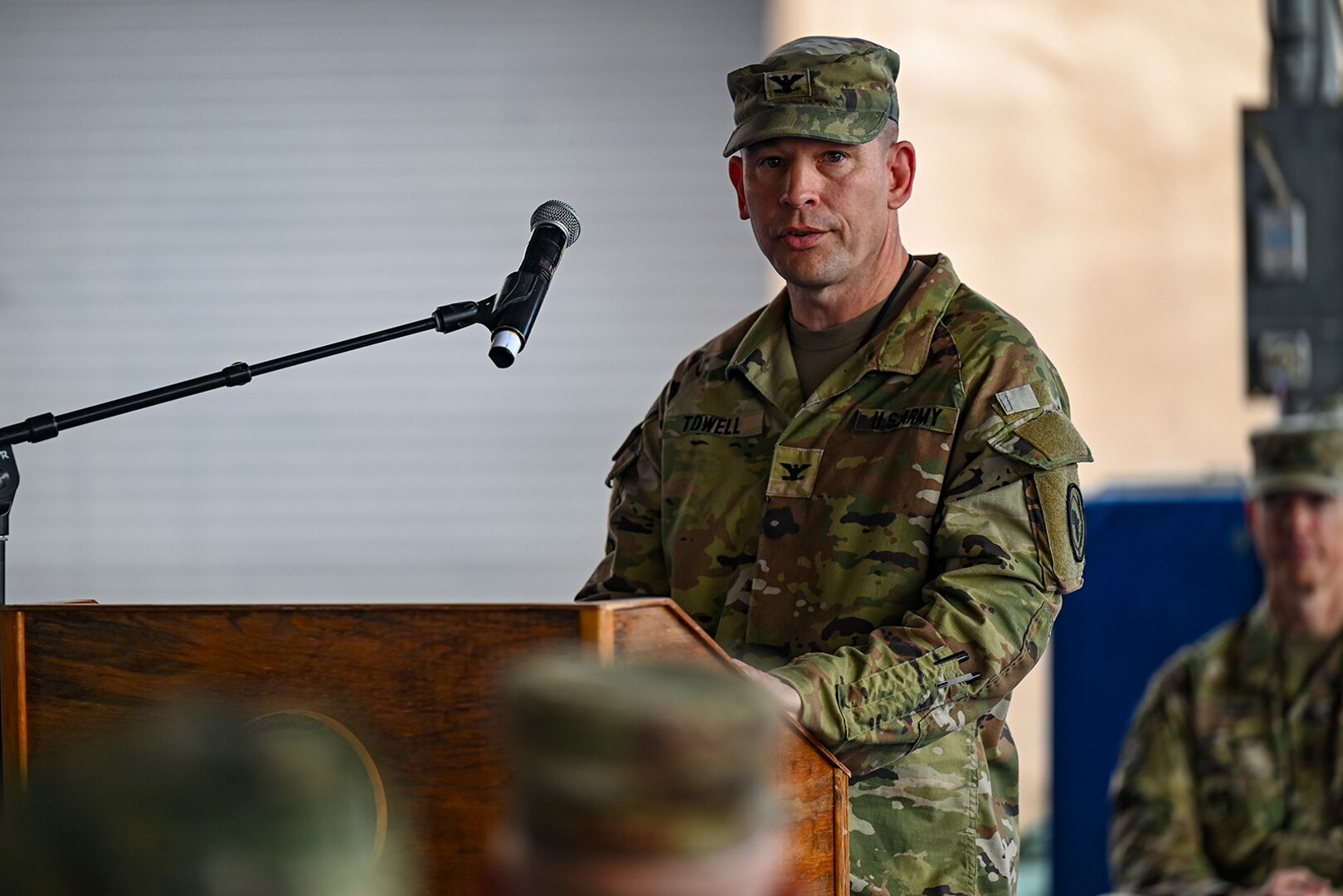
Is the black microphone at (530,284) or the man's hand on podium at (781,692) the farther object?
the black microphone at (530,284)

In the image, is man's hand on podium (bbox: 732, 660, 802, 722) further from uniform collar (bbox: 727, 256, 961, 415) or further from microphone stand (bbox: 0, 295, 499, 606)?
uniform collar (bbox: 727, 256, 961, 415)

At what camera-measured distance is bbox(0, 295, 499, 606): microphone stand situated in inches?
61.9

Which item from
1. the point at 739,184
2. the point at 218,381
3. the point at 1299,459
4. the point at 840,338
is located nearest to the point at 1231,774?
the point at 1299,459

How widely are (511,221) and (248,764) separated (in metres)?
5.62

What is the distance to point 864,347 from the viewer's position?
2076 millimetres

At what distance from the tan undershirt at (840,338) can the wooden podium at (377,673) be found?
925mm

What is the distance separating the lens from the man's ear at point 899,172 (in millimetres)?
2113

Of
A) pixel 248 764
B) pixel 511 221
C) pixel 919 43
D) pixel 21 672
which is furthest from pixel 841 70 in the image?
pixel 919 43

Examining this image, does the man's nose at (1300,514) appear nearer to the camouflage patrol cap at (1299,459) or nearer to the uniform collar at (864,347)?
the camouflage patrol cap at (1299,459)

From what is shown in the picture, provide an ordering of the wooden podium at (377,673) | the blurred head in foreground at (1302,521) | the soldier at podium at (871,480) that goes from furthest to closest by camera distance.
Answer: the blurred head in foreground at (1302,521), the soldier at podium at (871,480), the wooden podium at (377,673)

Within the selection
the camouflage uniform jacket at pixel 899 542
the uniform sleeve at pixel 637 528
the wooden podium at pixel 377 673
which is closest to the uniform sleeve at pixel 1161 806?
the camouflage uniform jacket at pixel 899 542

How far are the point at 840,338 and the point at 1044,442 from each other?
0.41 m

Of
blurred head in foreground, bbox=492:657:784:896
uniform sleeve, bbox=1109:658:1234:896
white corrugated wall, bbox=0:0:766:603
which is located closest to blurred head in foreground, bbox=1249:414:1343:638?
uniform sleeve, bbox=1109:658:1234:896

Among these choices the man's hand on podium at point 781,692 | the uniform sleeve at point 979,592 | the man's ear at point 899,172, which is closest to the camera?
the man's hand on podium at point 781,692
